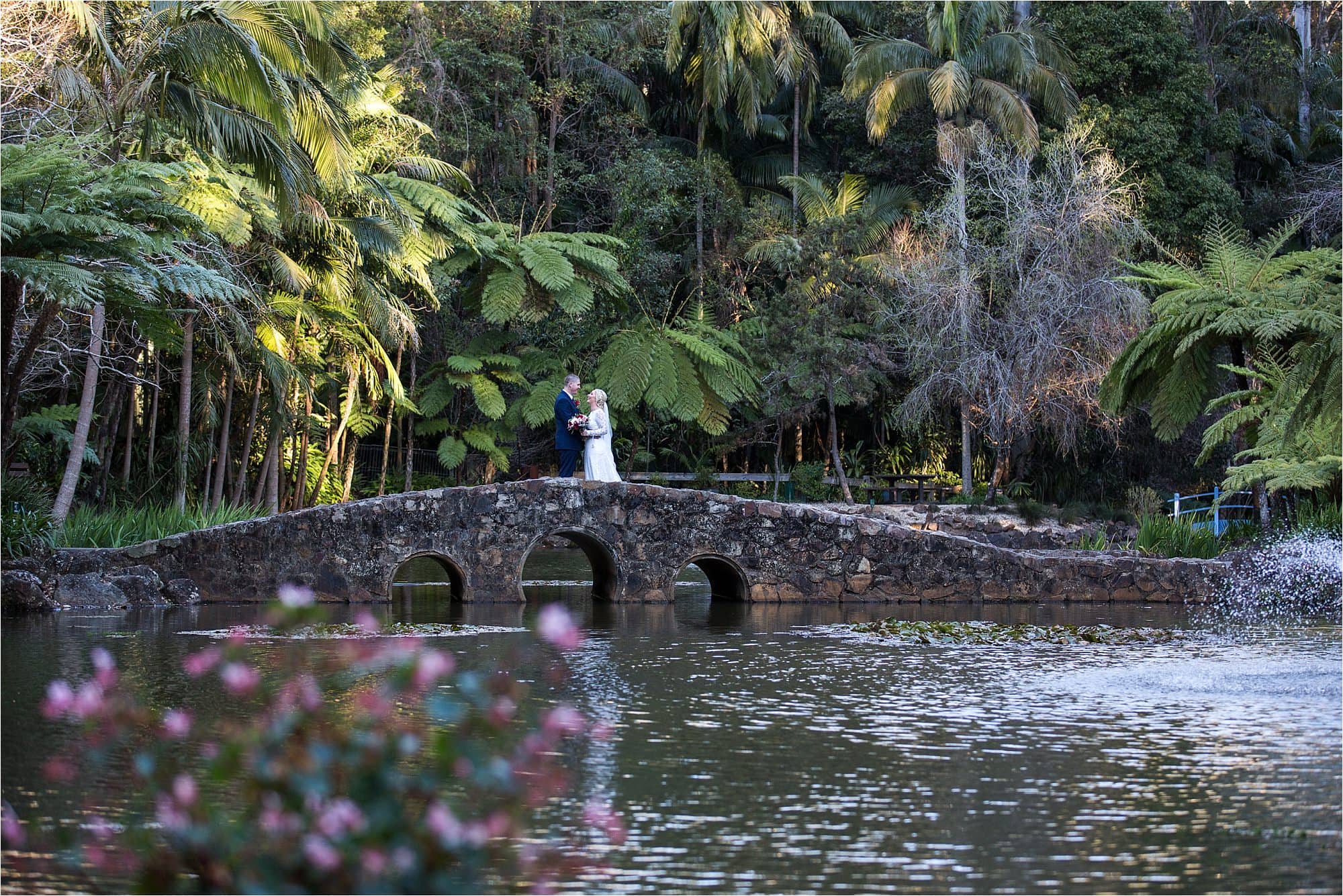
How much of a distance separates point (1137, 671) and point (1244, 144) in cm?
2684

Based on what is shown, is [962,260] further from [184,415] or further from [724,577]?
[184,415]

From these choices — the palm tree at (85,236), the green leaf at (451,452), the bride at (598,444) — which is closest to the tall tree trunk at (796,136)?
the green leaf at (451,452)

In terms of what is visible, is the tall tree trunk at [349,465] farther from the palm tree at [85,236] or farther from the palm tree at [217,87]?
the palm tree at [85,236]

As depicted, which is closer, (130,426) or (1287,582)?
(1287,582)

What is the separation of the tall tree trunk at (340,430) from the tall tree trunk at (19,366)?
9625 millimetres

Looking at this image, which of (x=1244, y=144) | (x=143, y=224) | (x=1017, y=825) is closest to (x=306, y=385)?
(x=143, y=224)

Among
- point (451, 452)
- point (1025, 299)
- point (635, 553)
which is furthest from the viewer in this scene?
point (451, 452)

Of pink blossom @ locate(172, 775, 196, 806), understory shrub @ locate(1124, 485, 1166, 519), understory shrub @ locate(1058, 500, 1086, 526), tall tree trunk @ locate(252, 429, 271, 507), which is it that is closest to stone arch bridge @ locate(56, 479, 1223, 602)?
understory shrub @ locate(1058, 500, 1086, 526)

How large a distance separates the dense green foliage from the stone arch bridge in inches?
85.2

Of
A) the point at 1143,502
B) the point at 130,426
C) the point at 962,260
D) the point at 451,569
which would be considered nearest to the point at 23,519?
the point at 451,569

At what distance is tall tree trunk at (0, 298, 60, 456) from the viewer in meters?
14.4

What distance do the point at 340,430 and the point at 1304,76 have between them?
25.7 metres

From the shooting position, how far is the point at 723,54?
32.6m

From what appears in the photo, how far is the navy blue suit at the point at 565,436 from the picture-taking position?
1992cm
